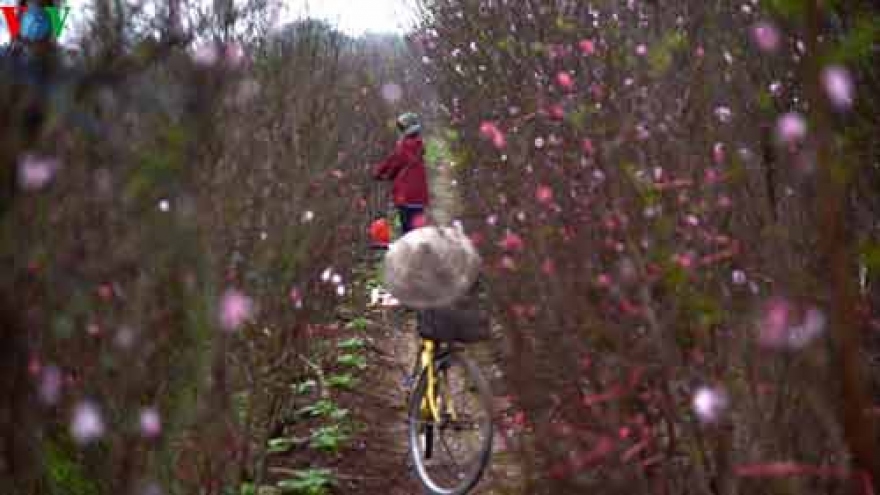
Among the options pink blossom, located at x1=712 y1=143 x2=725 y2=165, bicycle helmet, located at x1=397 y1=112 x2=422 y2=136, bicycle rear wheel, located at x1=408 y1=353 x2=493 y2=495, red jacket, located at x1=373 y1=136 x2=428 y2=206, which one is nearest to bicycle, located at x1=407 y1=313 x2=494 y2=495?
bicycle rear wheel, located at x1=408 y1=353 x2=493 y2=495

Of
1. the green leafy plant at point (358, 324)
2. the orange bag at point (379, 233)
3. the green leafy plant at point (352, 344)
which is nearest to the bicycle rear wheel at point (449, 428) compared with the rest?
the orange bag at point (379, 233)

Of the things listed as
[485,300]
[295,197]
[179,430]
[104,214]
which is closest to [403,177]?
[485,300]

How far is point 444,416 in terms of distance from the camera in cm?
539

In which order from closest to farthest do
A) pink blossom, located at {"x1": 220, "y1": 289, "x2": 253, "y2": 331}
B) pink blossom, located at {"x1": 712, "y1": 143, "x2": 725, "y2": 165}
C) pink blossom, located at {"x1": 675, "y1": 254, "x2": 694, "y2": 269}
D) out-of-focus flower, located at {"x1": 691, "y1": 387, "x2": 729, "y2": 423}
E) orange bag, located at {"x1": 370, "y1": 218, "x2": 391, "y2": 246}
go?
out-of-focus flower, located at {"x1": 691, "y1": 387, "x2": 729, "y2": 423} → pink blossom, located at {"x1": 675, "y1": 254, "x2": 694, "y2": 269} → pink blossom, located at {"x1": 220, "y1": 289, "x2": 253, "y2": 331} → pink blossom, located at {"x1": 712, "y1": 143, "x2": 725, "y2": 165} → orange bag, located at {"x1": 370, "y1": 218, "x2": 391, "y2": 246}

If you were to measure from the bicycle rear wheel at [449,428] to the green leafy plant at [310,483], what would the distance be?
46 centimetres

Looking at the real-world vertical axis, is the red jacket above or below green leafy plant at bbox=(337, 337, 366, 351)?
above

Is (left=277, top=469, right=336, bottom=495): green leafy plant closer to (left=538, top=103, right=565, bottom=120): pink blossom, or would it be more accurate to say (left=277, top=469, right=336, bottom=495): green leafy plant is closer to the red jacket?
(left=538, top=103, right=565, bottom=120): pink blossom

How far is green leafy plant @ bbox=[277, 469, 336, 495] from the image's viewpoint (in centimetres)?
529

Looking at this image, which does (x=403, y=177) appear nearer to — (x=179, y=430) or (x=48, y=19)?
(x=179, y=430)

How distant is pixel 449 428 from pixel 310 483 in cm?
76

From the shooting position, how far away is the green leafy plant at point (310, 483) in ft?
17.3

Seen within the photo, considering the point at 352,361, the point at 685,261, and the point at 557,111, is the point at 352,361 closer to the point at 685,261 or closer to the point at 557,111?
the point at 557,111

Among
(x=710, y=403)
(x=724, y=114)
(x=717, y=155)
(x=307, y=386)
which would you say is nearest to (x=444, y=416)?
(x=307, y=386)

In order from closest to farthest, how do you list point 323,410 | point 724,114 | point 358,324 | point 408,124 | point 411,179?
point 724,114, point 323,410, point 358,324, point 408,124, point 411,179
